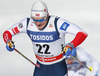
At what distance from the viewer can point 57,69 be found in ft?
34.1

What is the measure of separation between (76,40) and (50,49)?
30.9 inches

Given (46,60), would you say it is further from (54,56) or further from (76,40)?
(76,40)

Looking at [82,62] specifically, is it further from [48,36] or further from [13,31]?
[48,36]

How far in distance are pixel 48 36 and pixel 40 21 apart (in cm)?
42

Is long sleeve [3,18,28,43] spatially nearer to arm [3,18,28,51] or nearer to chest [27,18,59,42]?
arm [3,18,28,51]

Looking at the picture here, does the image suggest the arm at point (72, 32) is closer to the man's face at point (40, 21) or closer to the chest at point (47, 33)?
the chest at point (47, 33)

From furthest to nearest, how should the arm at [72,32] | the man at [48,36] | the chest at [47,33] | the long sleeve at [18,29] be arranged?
the long sleeve at [18,29] → the chest at [47,33] → the man at [48,36] → the arm at [72,32]

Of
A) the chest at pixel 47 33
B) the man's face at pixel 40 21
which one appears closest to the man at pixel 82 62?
the chest at pixel 47 33

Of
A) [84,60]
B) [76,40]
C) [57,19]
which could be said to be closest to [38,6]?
[57,19]

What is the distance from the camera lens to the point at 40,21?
9.90 m

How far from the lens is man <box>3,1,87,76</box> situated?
32.3 ft

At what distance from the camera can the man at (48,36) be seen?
9.86m

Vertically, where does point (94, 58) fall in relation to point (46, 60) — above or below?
below

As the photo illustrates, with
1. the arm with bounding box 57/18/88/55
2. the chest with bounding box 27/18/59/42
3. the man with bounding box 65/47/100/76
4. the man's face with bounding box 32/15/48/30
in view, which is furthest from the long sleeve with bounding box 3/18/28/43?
the man with bounding box 65/47/100/76
